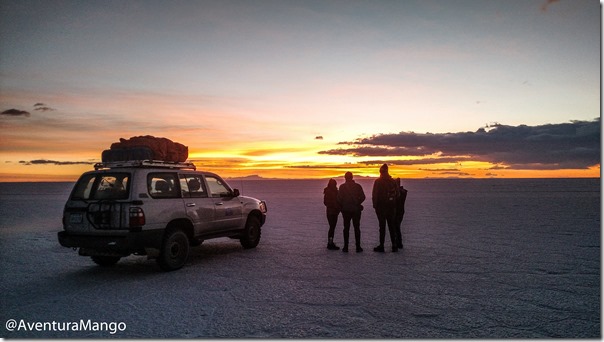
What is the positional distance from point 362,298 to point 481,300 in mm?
1768

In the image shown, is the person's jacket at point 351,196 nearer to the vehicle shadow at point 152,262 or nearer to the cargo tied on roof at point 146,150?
the vehicle shadow at point 152,262

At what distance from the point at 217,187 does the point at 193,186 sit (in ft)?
3.26

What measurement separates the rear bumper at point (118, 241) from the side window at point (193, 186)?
1251 mm

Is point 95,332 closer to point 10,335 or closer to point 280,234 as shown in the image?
point 10,335

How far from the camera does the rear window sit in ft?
29.0

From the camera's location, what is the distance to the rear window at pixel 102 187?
884cm

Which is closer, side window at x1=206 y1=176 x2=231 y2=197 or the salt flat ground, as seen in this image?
the salt flat ground

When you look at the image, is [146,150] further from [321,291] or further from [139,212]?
[321,291]

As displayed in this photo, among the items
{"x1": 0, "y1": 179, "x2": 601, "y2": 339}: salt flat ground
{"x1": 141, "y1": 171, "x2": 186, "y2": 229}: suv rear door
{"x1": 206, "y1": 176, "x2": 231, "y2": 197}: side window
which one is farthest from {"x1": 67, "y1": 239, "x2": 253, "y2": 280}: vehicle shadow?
{"x1": 206, "y1": 176, "x2": 231, "y2": 197}: side window

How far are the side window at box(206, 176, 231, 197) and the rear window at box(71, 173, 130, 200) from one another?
2.33m

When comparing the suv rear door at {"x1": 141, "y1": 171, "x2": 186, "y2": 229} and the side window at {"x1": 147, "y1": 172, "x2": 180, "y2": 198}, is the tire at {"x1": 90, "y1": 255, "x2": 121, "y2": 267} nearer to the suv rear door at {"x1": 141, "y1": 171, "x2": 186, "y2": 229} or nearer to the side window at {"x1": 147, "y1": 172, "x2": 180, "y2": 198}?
the suv rear door at {"x1": 141, "y1": 171, "x2": 186, "y2": 229}

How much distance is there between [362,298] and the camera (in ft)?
22.6

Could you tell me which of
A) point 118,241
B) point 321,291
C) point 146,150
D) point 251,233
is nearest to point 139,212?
point 118,241

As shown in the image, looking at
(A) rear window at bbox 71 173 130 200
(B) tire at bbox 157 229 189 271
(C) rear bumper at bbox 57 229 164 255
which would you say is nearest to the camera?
(C) rear bumper at bbox 57 229 164 255
